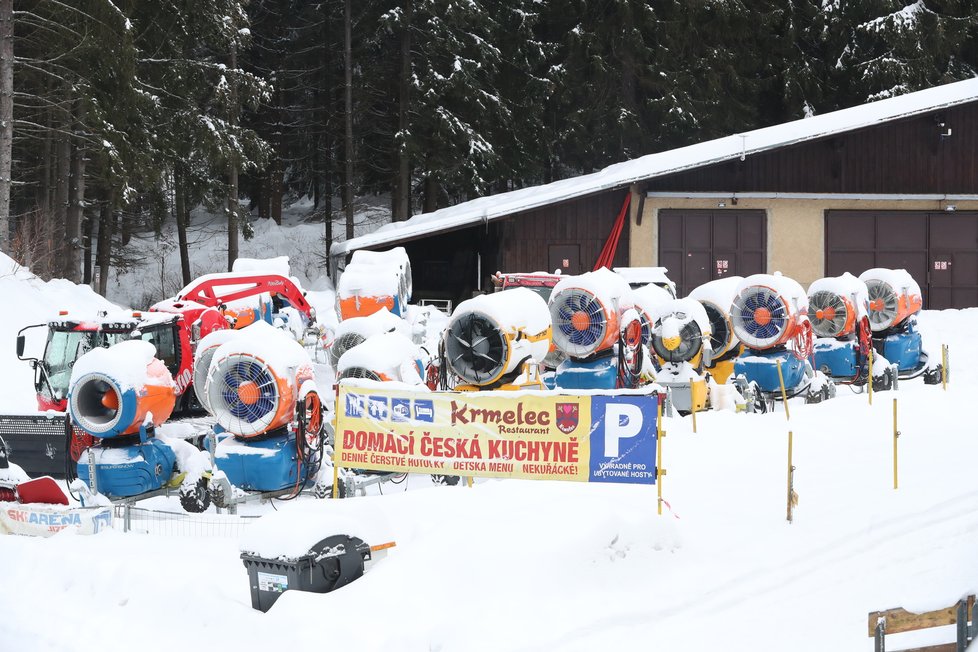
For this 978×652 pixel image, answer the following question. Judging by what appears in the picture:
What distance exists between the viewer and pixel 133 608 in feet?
30.5

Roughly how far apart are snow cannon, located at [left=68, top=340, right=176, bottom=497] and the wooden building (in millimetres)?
18221

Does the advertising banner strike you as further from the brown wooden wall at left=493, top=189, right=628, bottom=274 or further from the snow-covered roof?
the brown wooden wall at left=493, top=189, right=628, bottom=274

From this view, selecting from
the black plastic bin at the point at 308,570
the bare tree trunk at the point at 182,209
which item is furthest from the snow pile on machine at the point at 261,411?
the bare tree trunk at the point at 182,209

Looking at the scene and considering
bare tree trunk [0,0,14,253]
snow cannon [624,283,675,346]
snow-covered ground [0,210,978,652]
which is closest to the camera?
snow-covered ground [0,210,978,652]

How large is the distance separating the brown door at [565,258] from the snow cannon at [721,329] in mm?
10805

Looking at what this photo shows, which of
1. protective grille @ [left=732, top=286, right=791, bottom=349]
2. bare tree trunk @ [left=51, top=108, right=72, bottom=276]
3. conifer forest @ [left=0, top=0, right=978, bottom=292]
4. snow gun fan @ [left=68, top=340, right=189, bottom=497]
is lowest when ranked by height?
snow gun fan @ [left=68, top=340, right=189, bottom=497]

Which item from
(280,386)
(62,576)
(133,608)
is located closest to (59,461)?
(280,386)

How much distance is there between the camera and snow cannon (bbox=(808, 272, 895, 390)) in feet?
70.5

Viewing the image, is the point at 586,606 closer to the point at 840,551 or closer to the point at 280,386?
the point at 840,551

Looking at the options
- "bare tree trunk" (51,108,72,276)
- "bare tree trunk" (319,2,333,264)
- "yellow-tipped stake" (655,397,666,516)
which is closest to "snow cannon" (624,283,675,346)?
"yellow-tipped stake" (655,397,666,516)

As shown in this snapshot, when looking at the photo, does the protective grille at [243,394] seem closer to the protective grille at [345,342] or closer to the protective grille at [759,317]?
the protective grille at [345,342]

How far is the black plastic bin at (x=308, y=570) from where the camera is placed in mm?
8977

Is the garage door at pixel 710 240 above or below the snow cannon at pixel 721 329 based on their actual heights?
above

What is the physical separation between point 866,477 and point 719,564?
3.43m
